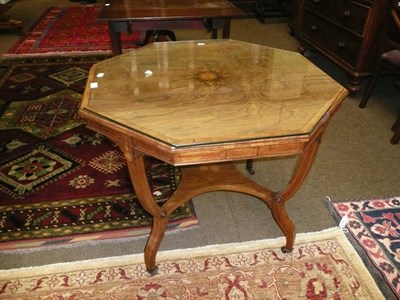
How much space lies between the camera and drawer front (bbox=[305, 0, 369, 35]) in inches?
119

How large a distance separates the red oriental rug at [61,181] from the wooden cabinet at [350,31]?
2.10m

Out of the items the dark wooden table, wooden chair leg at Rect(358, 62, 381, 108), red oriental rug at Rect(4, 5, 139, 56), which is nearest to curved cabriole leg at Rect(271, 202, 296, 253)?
the dark wooden table

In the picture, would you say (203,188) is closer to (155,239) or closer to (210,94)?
(155,239)

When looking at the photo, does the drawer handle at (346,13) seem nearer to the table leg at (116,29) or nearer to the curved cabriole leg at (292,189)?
the table leg at (116,29)

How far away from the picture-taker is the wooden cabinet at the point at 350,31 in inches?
116

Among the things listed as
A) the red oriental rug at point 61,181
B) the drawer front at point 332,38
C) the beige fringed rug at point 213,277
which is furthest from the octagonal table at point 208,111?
the drawer front at point 332,38

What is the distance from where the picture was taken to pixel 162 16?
262cm

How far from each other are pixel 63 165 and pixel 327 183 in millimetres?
1879

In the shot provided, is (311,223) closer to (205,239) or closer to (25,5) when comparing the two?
(205,239)

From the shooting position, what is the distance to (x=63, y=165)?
2.41 metres

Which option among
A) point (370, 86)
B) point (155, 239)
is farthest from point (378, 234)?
point (370, 86)

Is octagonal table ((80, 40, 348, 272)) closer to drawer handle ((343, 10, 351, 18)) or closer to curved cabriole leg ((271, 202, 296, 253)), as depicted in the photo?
curved cabriole leg ((271, 202, 296, 253))

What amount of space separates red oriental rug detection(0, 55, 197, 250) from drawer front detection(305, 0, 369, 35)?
2.20 meters

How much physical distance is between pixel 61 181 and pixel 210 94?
51.6 inches
